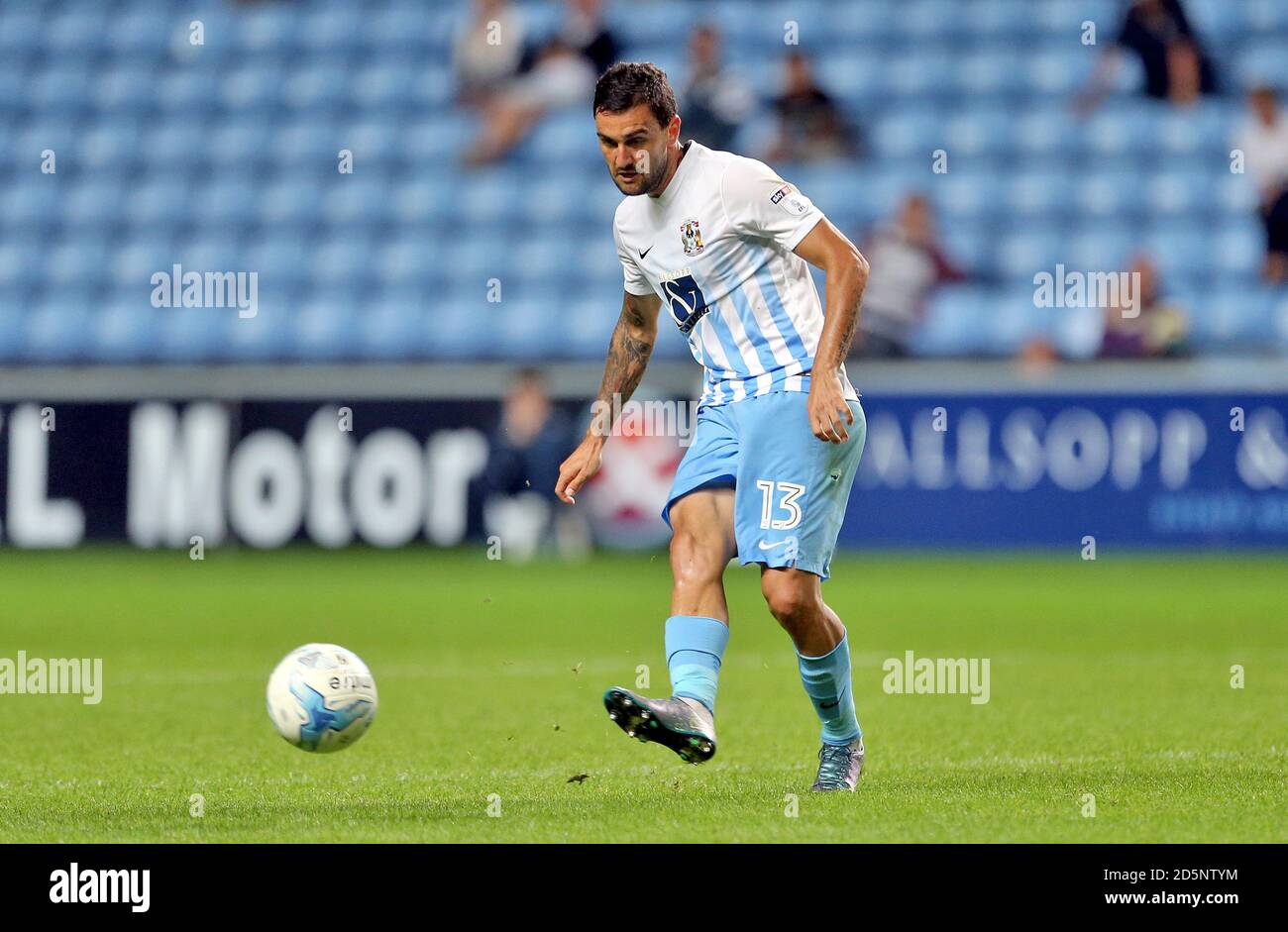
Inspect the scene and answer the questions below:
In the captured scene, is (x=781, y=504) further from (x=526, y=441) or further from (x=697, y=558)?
(x=526, y=441)

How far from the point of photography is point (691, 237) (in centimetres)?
528

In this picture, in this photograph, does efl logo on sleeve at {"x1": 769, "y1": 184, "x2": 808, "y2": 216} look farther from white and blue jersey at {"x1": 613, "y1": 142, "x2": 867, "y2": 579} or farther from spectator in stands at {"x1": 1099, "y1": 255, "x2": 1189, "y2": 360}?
spectator in stands at {"x1": 1099, "y1": 255, "x2": 1189, "y2": 360}

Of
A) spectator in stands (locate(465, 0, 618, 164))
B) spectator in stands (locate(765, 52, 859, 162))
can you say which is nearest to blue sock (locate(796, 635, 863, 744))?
spectator in stands (locate(765, 52, 859, 162))

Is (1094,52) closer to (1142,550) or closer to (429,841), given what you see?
(1142,550)

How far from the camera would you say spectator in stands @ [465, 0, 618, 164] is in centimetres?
1766

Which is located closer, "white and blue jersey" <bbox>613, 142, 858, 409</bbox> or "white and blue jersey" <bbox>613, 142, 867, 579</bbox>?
"white and blue jersey" <bbox>613, 142, 867, 579</bbox>

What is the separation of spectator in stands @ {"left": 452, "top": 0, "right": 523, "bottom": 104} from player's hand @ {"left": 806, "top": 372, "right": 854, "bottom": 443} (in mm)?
13658

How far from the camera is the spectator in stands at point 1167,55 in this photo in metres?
16.6

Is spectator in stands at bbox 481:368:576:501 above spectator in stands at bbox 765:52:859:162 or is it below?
below

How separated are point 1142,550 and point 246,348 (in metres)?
7.84

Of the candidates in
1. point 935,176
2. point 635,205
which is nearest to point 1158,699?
point 635,205

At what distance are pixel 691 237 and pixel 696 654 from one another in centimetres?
113

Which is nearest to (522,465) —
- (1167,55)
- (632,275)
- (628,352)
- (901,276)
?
(901,276)

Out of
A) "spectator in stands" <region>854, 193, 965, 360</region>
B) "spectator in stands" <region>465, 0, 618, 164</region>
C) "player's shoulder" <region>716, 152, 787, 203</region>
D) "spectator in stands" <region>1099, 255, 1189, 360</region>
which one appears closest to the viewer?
"player's shoulder" <region>716, 152, 787, 203</region>
